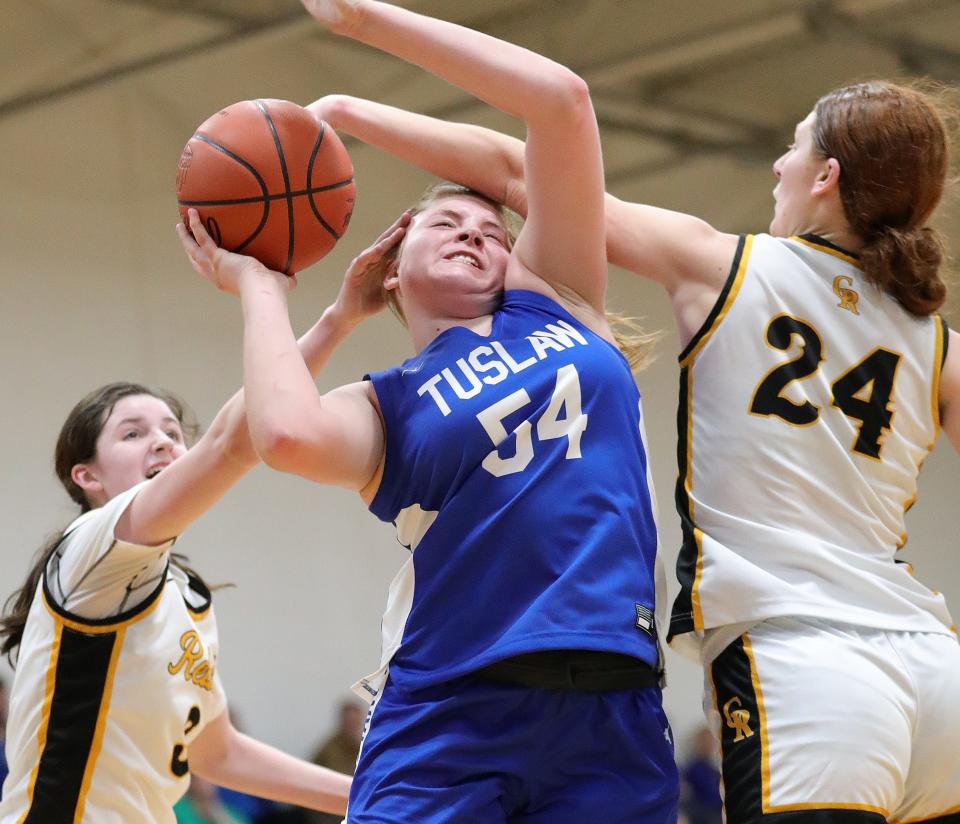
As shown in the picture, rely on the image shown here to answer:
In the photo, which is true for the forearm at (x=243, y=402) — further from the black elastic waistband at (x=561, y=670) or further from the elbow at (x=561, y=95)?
the black elastic waistband at (x=561, y=670)

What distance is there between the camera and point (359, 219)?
10188 mm

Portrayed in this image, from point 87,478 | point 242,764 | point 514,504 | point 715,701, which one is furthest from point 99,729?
point 715,701

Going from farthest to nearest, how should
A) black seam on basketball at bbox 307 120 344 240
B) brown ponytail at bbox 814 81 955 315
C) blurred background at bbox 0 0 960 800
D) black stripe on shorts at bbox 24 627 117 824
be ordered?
blurred background at bbox 0 0 960 800 < black stripe on shorts at bbox 24 627 117 824 < black seam on basketball at bbox 307 120 344 240 < brown ponytail at bbox 814 81 955 315

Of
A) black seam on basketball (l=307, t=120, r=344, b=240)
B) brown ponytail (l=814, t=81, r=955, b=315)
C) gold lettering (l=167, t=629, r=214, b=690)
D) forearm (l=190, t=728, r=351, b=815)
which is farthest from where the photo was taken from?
forearm (l=190, t=728, r=351, b=815)

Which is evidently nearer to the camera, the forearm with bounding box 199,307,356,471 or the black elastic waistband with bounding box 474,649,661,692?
the black elastic waistband with bounding box 474,649,661,692

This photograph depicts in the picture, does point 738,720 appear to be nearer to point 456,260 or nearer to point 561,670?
point 561,670

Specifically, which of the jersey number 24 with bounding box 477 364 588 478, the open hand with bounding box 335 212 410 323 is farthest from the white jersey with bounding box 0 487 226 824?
the jersey number 24 with bounding box 477 364 588 478

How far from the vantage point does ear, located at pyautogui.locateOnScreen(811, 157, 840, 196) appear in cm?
266

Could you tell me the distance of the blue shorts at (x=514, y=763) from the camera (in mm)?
2303

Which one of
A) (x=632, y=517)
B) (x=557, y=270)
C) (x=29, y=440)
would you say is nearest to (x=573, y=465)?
(x=632, y=517)

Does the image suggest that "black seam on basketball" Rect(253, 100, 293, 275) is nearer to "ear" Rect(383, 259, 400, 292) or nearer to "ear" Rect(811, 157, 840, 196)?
"ear" Rect(383, 259, 400, 292)

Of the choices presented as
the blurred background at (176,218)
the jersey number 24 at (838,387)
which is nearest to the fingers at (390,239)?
the jersey number 24 at (838,387)

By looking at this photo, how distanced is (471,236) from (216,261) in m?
0.50

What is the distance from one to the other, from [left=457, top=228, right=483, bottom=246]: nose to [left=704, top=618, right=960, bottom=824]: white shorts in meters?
0.91
